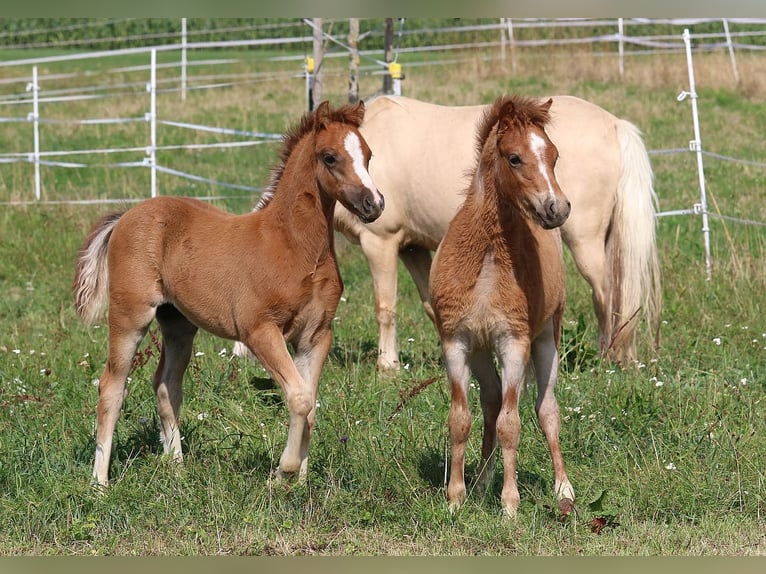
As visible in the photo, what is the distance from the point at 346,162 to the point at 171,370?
1595 mm

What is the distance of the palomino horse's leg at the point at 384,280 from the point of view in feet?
25.2

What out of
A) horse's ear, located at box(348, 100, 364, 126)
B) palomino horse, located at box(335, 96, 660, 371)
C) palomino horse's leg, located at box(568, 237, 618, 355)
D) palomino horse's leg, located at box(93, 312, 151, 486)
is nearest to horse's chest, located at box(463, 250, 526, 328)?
horse's ear, located at box(348, 100, 364, 126)

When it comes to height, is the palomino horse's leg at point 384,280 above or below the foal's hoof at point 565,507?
above

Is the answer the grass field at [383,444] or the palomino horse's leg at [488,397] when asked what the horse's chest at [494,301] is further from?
the grass field at [383,444]

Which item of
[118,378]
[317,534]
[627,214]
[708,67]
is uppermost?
[708,67]

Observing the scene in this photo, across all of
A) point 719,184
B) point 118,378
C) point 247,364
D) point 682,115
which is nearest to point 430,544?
point 118,378

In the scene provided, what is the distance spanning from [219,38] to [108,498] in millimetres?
28156

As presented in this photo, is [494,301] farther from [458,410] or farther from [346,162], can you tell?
[346,162]

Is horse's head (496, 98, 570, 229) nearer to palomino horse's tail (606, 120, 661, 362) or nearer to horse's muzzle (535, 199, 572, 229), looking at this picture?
horse's muzzle (535, 199, 572, 229)

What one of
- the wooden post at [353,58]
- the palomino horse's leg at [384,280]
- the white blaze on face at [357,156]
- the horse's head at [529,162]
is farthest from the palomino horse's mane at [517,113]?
the wooden post at [353,58]

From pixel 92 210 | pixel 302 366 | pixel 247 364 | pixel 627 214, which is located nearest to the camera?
pixel 302 366

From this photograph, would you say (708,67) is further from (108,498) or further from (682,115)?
(108,498)

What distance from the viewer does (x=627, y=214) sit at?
745 cm

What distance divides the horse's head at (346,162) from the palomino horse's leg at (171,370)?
122 centimetres
